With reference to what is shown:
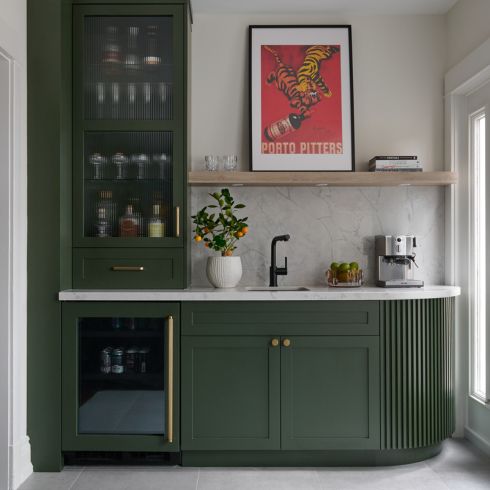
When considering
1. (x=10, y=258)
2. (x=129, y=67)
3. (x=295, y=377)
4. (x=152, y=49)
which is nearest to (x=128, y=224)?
(x=10, y=258)

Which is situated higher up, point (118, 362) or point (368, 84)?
point (368, 84)

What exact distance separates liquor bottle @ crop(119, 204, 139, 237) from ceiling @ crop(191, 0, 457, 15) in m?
1.36

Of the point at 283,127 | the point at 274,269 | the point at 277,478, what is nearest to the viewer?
the point at 277,478

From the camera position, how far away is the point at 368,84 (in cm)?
353

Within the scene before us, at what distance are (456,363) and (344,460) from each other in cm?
99

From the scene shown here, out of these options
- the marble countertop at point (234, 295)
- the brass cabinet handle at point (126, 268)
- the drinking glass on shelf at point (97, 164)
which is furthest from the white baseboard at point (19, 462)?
the drinking glass on shelf at point (97, 164)

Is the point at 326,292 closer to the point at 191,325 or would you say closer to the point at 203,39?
the point at 191,325

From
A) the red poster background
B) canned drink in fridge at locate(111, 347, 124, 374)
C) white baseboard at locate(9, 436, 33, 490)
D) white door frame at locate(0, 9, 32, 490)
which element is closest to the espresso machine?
the red poster background

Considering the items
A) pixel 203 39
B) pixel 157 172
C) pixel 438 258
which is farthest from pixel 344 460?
pixel 203 39

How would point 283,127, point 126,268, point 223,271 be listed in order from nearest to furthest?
point 126,268, point 223,271, point 283,127

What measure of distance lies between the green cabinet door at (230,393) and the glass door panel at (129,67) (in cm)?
132

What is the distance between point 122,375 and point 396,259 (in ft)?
5.58

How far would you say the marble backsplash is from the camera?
349 cm

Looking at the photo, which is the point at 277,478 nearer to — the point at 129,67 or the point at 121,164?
the point at 121,164
